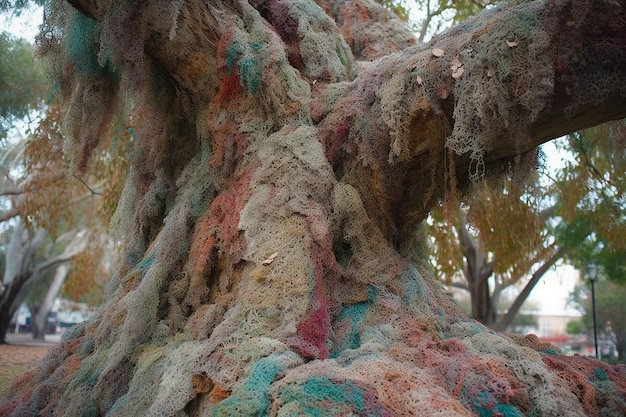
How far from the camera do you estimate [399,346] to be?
12.5ft

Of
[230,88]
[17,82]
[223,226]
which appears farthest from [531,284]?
[17,82]

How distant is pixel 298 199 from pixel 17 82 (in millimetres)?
8600

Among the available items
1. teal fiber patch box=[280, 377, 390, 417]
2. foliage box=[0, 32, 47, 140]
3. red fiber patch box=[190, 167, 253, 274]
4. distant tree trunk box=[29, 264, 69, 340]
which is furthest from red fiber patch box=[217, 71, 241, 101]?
distant tree trunk box=[29, 264, 69, 340]

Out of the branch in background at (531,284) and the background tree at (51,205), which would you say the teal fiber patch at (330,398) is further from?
the branch in background at (531,284)

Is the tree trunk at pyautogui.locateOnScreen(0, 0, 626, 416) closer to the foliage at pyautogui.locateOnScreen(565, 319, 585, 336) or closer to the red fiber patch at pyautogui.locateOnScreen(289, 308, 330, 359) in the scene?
the red fiber patch at pyautogui.locateOnScreen(289, 308, 330, 359)

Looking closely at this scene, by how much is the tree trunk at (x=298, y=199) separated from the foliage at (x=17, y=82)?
5585 millimetres

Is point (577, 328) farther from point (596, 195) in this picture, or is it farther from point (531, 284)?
point (596, 195)

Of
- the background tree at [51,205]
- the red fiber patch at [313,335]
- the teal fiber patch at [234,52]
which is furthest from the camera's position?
the background tree at [51,205]

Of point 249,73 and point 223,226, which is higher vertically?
point 249,73

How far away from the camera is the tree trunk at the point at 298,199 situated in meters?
3.41

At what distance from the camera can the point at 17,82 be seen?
10.7 meters

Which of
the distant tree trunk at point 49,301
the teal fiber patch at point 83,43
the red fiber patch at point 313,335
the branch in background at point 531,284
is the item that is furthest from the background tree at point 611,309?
the teal fiber patch at point 83,43

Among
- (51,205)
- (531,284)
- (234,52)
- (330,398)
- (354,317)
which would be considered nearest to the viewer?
(330,398)

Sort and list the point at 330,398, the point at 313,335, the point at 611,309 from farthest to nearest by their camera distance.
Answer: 1. the point at 611,309
2. the point at 313,335
3. the point at 330,398
